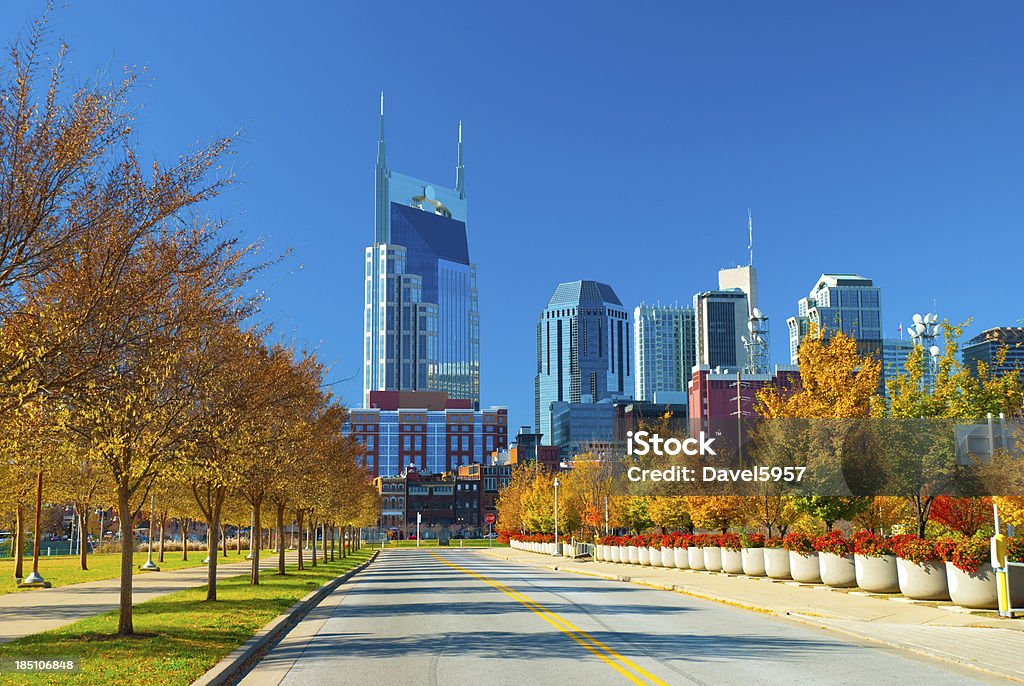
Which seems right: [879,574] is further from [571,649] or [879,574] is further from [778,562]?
A: [571,649]

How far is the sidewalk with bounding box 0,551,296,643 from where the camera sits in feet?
66.8

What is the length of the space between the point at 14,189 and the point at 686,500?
42.2 m

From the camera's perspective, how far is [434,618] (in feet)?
72.0

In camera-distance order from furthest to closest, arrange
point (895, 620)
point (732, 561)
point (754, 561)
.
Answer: point (732, 561)
point (754, 561)
point (895, 620)

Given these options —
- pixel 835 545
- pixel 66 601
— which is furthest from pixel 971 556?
pixel 66 601

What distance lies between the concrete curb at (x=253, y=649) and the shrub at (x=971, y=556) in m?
13.9

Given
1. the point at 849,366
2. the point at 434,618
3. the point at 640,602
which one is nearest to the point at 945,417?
the point at 849,366

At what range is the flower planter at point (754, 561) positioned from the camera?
36.3 meters

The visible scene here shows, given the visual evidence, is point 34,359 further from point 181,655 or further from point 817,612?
point 817,612

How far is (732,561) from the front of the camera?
39.3 metres

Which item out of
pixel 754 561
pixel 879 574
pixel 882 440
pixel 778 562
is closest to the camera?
pixel 879 574

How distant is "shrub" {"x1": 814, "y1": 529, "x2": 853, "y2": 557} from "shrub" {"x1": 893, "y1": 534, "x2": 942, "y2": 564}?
5.66 m

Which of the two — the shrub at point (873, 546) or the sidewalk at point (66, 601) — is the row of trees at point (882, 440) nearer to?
the shrub at point (873, 546)

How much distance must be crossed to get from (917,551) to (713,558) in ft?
63.8
